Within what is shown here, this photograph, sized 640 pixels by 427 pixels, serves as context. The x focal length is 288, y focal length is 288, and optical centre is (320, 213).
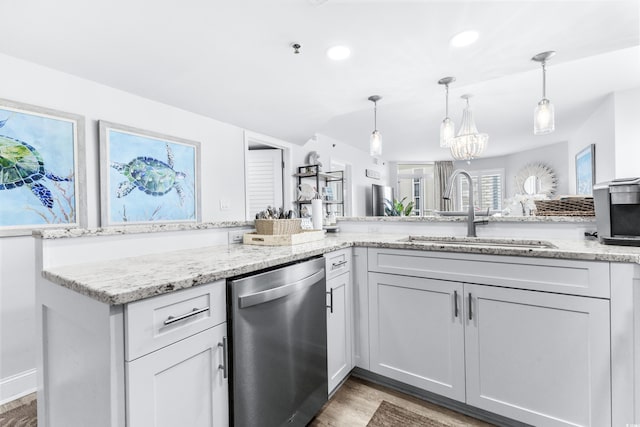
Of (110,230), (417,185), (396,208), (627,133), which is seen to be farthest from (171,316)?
(417,185)

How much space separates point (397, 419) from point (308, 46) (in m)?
2.22

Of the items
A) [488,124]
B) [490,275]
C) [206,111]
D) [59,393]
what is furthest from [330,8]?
[488,124]

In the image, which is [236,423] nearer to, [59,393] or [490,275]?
[59,393]

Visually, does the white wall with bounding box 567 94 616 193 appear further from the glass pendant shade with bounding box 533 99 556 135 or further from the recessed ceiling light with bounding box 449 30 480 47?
→ the recessed ceiling light with bounding box 449 30 480 47

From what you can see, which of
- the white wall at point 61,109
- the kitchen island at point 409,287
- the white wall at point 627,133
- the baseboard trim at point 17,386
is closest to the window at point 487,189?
the white wall at point 627,133

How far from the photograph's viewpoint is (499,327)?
1372 millimetres

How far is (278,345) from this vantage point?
3.85ft

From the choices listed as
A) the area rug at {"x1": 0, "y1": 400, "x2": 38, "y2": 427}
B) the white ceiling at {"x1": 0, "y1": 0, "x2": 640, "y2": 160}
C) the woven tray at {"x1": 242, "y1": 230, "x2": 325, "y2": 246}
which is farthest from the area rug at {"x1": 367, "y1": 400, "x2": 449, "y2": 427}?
the white ceiling at {"x1": 0, "y1": 0, "x2": 640, "y2": 160}

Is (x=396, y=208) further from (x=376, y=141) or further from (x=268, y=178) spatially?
(x=376, y=141)

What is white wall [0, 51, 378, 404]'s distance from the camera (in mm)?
1789

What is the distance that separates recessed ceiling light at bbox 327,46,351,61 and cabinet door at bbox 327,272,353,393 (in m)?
1.46

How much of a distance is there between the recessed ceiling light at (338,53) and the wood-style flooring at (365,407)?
7.04 feet

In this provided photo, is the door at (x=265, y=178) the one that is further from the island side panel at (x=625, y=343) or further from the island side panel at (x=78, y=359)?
the island side panel at (x=625, y=343)

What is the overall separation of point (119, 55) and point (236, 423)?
7.30ft
